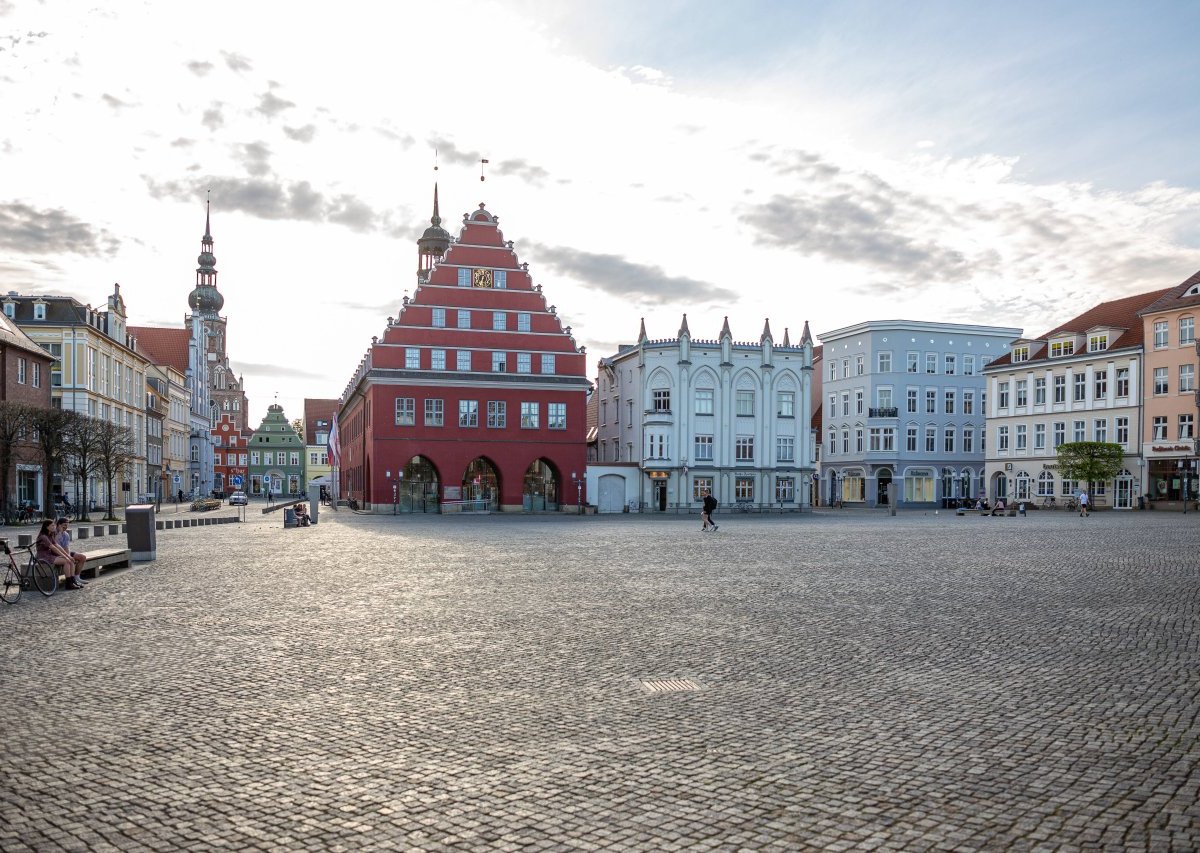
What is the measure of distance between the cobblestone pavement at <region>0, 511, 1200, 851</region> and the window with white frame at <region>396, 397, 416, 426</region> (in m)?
45.4

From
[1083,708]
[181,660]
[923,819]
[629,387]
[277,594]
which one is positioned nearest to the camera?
[923,819]

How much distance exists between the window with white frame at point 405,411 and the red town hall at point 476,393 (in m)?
0.06

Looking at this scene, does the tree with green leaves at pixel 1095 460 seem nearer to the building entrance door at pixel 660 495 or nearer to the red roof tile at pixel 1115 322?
the red roof tile at pixel 1115 322

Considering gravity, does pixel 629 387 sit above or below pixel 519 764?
above

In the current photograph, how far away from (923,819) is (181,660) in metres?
8.28

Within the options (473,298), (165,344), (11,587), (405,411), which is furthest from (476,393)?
(165,344)

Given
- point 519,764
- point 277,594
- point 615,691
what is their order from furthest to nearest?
point 277,594, point 615,691, point 519,764

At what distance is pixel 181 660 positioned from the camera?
10.9 meters

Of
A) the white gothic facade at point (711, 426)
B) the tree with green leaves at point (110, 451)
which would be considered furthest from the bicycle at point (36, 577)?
the white gothic facade at point (711, 426)

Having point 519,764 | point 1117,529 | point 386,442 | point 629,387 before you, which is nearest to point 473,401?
point 386,442

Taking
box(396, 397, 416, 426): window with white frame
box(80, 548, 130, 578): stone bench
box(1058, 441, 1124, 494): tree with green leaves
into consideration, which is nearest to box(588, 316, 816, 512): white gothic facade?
box(396, 397, 416, 426): window with white frame

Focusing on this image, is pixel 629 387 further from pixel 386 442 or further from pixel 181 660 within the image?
pixel 181 660

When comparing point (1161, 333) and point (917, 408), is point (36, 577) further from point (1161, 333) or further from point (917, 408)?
point (917, 408)

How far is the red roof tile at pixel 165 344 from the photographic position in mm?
116125
